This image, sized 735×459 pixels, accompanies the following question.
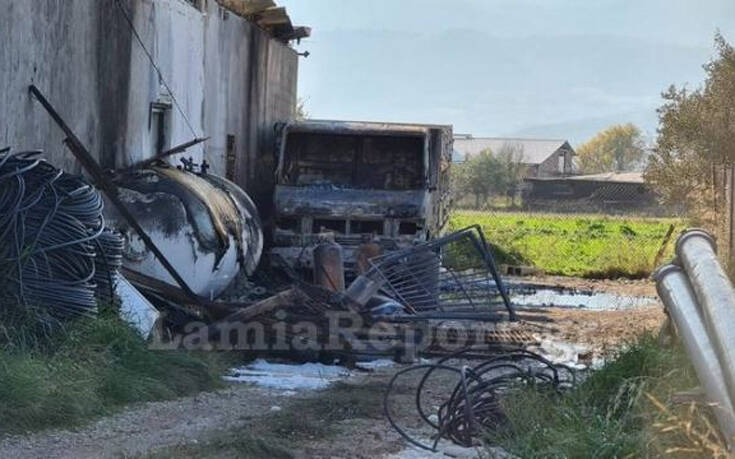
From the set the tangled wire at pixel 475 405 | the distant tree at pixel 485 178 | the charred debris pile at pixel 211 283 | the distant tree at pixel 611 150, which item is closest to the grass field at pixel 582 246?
the charred debris pile at pixel 211 283

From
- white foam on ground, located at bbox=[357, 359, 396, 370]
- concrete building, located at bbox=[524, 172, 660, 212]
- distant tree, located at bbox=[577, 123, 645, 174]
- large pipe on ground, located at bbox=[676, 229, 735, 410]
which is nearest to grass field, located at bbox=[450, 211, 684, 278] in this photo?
white foam on ground, located at bbox=[357, 359, 396, 370]

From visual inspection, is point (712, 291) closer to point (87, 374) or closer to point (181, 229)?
point (87, 374)

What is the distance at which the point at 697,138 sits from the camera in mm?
19406

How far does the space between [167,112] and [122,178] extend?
2.85 meters

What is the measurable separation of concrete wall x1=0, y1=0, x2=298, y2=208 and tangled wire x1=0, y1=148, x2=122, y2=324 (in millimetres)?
1081

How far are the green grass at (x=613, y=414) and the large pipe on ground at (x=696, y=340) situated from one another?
0.20m

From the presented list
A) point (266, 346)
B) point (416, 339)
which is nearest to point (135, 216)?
point (266, 346)

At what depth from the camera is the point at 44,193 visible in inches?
376

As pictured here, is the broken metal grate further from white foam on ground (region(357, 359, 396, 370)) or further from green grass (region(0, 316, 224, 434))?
green grass (region(0, 316, 224, 434))

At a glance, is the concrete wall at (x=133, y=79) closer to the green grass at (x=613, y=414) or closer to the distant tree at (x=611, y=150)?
the green grass at (x=613, y=414)

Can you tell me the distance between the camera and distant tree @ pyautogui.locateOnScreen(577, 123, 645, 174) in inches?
4695

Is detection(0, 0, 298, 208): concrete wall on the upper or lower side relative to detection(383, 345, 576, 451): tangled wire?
upper

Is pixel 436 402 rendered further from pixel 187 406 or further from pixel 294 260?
pixel 294 260

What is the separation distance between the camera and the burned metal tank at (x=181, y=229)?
11820mm
